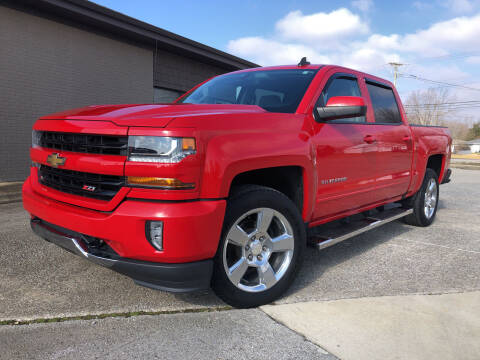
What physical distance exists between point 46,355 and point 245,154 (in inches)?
63.8

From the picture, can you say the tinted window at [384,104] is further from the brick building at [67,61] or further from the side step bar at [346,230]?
the brick building at [67,61]

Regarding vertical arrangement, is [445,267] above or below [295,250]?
below

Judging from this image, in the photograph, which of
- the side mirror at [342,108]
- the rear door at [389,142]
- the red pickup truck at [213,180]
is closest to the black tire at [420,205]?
the rear door at [389,142]

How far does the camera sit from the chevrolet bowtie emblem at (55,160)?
2.63 meters

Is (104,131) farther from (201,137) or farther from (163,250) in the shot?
(163,250)

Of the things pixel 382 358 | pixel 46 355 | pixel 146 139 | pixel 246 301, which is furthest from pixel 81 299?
pixel 382 358

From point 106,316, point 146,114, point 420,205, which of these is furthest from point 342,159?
point 420,205

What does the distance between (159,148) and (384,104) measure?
3.17 m

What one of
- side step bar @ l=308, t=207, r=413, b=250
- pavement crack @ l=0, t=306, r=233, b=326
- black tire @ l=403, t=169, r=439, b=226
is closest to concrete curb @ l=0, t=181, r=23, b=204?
pavement crack @ l=0, t=306, r=233, b=326

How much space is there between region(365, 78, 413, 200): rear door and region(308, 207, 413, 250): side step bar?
264 millimetres

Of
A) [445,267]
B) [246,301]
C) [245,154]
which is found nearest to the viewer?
[245,154]

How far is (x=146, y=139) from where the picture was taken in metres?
2.27

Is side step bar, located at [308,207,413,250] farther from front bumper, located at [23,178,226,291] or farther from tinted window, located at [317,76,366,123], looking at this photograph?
front bumper, located at [23,178,226,291]

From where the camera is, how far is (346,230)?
3830 mm
